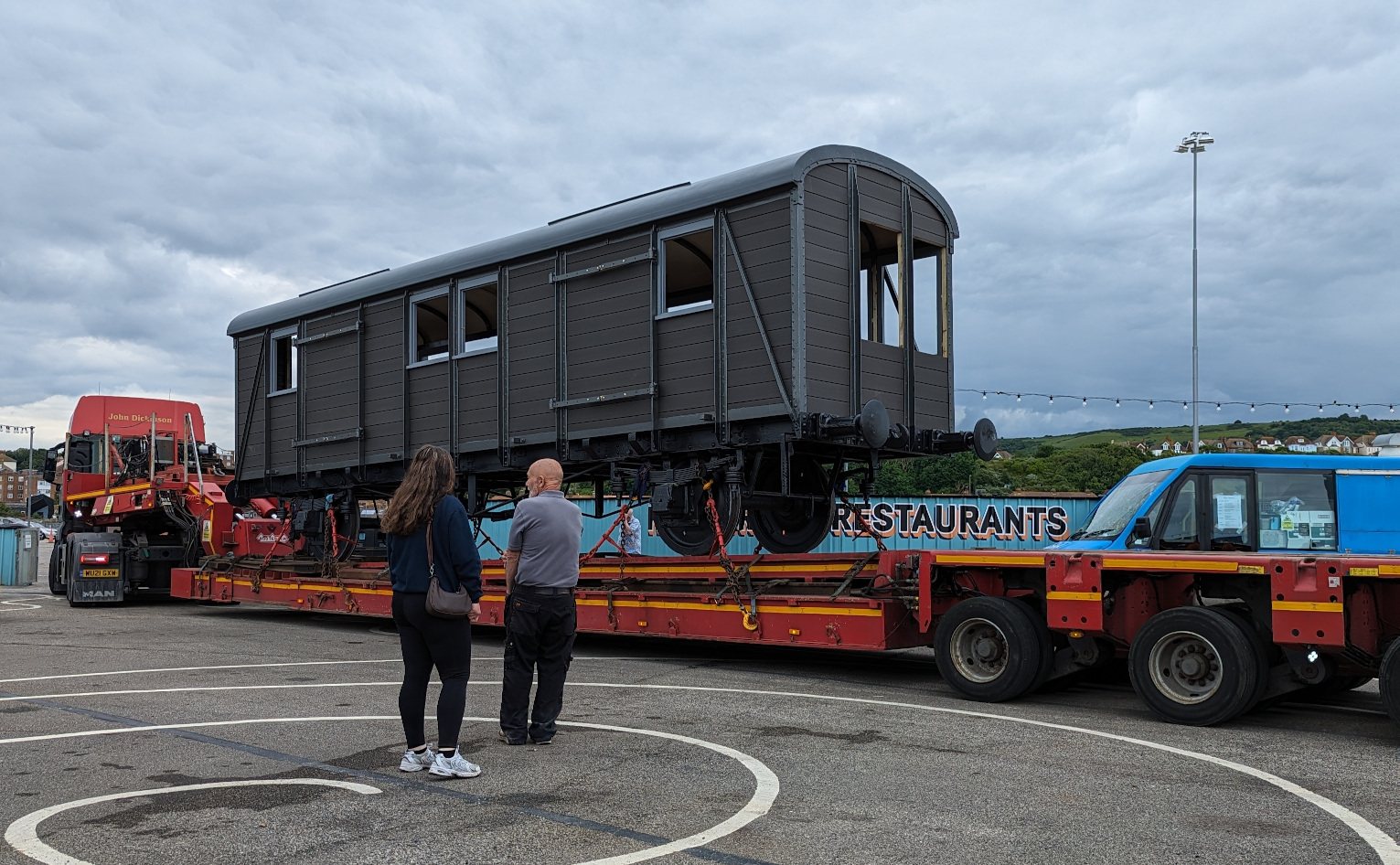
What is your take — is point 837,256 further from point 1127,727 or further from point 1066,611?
point 1127,727

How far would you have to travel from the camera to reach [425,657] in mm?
5926

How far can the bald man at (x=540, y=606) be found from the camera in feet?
21.5

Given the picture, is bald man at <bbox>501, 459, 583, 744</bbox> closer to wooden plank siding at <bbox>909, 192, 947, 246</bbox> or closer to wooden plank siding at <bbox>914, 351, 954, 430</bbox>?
wooden plank siding at <bbox>914, 351, 954, 430</bbox>

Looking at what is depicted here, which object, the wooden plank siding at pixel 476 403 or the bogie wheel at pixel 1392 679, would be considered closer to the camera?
the bogie wheel at pixel 1392 679

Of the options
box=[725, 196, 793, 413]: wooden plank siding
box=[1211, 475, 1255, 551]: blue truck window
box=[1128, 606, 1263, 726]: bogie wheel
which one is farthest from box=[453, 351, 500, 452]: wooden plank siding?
box=[1128, 606, 1263, 726]: bogie wheel

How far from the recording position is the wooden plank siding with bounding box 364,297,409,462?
44.8 ft

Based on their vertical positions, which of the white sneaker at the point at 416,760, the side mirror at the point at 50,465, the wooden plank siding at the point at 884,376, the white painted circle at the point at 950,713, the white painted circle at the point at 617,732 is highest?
the wooden plank siding at the point at 884,376

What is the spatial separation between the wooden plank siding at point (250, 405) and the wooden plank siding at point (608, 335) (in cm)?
632

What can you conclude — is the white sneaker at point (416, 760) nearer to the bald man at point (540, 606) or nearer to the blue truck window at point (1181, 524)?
the bald man at point (540, 606)

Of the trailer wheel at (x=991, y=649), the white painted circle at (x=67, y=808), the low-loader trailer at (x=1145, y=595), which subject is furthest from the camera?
the trailer wheel at (x=991, y=649)

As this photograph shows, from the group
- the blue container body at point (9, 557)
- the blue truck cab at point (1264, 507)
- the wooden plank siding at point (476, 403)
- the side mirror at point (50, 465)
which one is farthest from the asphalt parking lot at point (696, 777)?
the blue container body at point (9, 557)

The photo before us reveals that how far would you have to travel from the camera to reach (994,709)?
7.94 meters

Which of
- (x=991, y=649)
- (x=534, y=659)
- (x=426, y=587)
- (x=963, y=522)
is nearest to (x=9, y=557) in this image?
(x=963, y=522)

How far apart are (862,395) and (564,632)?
184 inches
